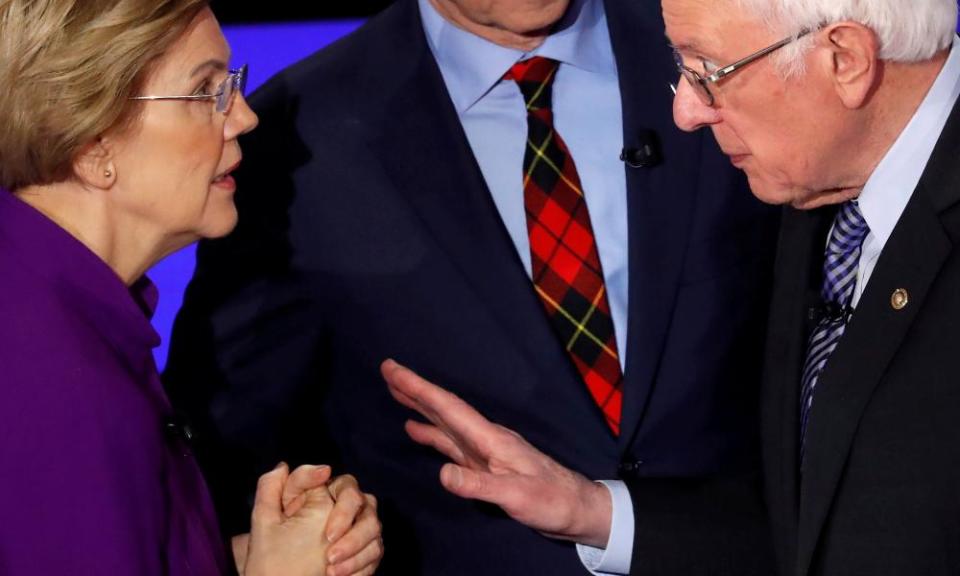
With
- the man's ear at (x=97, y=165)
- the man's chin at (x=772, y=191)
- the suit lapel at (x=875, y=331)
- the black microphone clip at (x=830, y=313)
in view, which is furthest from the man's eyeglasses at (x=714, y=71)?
the man's ear at (x=97, y=165)

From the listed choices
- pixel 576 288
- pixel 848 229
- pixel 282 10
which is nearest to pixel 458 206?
pixel 576 288

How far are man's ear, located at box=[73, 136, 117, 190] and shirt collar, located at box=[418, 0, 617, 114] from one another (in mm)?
714

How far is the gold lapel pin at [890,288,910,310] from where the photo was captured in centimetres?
206

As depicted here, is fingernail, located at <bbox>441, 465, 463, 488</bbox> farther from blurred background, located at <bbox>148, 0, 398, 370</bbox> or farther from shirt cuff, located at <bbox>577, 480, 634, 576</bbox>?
blurred background, located at <bbox>148, 0, 398, 370</bbox>

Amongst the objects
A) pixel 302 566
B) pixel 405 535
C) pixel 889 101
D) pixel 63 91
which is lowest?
pixel 405 535

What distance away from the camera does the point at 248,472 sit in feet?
8.79

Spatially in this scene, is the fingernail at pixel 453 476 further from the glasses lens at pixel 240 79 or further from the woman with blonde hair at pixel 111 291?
the glasses lens at pixel 240 79

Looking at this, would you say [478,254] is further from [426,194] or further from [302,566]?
[302,566]

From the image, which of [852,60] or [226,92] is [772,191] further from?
[226,92]

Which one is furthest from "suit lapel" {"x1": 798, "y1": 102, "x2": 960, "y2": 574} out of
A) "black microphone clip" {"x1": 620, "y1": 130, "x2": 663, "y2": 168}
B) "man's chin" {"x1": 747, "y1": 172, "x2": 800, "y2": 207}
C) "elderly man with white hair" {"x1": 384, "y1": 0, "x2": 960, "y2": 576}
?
"black microphone clip" {"x1": 620, "y1": 130, "x2": 663, "y2": 168}

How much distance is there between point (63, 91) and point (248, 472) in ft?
2.93

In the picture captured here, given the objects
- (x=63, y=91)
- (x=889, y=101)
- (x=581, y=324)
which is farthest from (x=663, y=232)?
(x=63, y=91)

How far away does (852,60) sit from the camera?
6.74 feet

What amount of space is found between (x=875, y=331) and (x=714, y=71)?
440 millimetres
